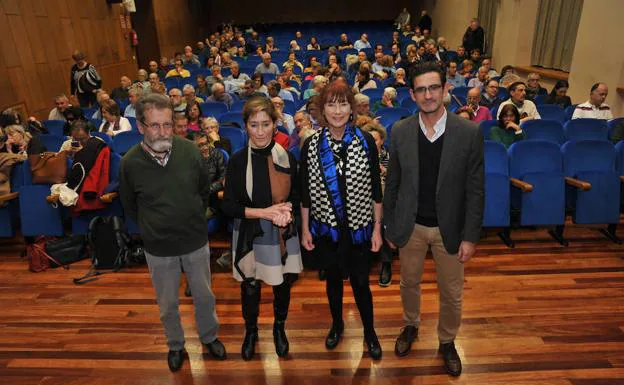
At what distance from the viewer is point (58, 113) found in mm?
5316

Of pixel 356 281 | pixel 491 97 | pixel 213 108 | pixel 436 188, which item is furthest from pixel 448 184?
pixel 213 108

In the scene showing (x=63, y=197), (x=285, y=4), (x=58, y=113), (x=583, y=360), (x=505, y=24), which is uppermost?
(x=285, y=4)

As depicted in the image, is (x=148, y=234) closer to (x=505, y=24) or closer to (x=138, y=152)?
(x=138, y=152)

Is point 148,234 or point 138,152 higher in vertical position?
point 138,152

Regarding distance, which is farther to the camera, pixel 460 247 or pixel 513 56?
pixel 513 56

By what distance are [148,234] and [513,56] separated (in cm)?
878

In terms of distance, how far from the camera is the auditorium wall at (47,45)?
6109mm

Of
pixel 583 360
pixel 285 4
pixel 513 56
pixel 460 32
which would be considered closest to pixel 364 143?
pixel 583 360

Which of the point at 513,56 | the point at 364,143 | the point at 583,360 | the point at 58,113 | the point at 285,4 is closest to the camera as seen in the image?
the point at 364,143

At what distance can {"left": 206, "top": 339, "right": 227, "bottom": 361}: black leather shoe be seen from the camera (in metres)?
2.11

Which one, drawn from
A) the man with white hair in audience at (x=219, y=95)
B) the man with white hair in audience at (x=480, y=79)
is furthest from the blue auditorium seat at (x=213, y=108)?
the man with white hair in audience at (x=480, y=79)

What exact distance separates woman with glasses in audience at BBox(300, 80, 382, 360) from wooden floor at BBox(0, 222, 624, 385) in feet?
1.89

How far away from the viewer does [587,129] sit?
4078mm

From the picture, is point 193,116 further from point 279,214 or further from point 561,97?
point 561,97
